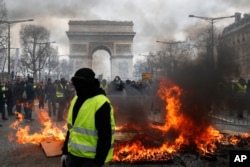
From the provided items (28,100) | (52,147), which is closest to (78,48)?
(28,100)

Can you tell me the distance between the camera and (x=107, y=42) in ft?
178

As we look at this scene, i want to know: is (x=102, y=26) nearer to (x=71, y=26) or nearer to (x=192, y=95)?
(x=71, y=26)

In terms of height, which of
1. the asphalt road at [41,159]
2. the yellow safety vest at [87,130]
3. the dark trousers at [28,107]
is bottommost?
the asphalt road at [41,159]

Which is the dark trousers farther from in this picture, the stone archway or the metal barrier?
the stone archway

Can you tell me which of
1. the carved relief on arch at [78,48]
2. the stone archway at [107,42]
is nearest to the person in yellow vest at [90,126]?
the stone archway at [107,42]

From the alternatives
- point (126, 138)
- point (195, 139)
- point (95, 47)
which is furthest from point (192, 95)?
point (95, 47)

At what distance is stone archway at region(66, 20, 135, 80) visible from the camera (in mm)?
50644

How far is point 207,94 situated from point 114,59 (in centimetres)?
4452

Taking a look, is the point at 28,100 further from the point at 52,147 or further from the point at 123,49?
the point at 123,49

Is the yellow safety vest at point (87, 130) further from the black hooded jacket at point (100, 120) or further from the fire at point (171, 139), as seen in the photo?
the fire at point (171, 139)

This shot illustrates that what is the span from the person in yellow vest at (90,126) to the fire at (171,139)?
10.3ft

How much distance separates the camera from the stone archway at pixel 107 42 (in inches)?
1994

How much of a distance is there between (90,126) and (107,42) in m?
51.1

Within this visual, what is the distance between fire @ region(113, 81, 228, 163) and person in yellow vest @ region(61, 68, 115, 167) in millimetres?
3138
